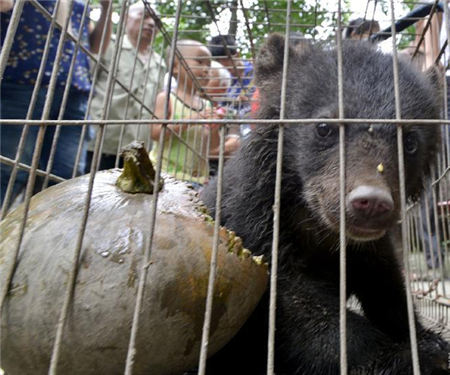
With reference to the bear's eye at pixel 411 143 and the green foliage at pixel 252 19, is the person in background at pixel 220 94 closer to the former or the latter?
the green foliage at pixel 252 19

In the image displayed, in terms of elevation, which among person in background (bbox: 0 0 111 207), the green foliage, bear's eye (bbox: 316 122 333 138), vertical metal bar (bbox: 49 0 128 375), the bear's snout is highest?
the green foliage

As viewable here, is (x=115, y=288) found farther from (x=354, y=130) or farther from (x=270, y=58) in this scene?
(x=270, y=58)

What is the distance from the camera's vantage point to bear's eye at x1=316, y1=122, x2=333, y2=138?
2.22 meters

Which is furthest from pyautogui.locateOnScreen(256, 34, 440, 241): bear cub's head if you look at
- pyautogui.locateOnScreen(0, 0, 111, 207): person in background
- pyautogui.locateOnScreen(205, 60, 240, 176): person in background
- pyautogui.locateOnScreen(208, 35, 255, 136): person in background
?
pyautogui.locateOnScreen(205, 60, 240, 176): person in background

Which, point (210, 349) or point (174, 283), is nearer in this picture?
point (174, 283)

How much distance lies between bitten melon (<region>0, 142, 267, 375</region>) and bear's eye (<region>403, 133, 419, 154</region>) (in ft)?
4.08

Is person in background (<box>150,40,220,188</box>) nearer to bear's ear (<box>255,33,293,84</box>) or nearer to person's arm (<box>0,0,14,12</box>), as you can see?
bear's ear (<box>255,33,293,84</box>)

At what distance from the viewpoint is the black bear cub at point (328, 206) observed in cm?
182

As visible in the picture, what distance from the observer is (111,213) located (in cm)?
148

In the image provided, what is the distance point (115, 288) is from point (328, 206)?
1119 millimetres

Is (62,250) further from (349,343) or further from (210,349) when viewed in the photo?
(349,343)

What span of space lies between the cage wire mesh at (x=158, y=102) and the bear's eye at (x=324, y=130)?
0.32 meters

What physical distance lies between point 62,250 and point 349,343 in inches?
46.1

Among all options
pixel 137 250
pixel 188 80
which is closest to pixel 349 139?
pixel 137 250
